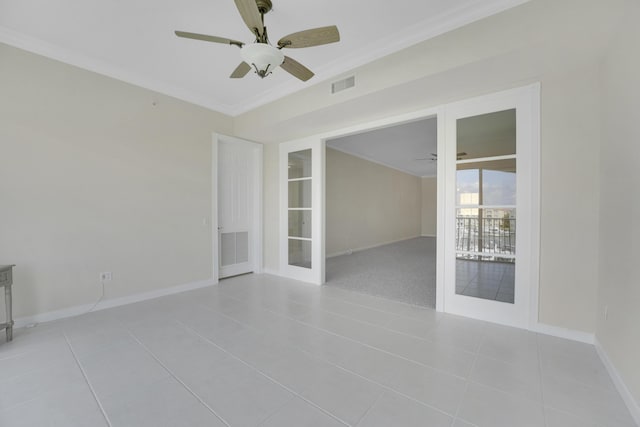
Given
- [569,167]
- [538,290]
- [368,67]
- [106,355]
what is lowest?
[106,355]

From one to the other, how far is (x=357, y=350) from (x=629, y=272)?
1924 mm

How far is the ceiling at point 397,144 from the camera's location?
5113mm

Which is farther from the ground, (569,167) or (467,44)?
(467,44)

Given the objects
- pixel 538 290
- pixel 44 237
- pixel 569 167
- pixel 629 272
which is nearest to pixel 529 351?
pixel 538 290

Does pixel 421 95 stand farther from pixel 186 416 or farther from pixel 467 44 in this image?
pixel 186 416

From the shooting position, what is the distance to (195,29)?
7.98ft

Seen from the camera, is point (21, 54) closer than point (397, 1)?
No

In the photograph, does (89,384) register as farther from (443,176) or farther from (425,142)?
(425,142)

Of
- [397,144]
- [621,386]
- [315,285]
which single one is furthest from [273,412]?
[397,144]

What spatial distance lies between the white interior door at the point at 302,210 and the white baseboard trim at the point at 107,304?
139 cm

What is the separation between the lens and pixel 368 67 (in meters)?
2.74

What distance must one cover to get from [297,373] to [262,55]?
2.35m

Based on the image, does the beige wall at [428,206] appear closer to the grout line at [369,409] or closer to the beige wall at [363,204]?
the beige wall at [363,204]

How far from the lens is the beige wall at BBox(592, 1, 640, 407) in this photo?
5.11 ft
